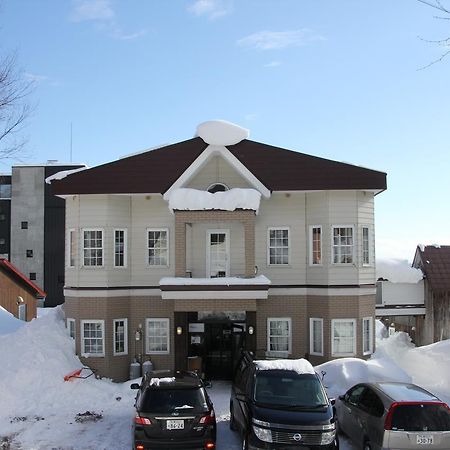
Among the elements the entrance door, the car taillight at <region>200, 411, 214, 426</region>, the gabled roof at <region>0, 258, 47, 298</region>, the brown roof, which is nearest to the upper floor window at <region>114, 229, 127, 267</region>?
the brown roof

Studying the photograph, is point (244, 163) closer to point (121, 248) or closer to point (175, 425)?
point (121, 248)

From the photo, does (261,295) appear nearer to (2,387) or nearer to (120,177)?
(120,177)

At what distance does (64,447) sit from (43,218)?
50.5 metres

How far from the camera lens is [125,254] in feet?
72.3

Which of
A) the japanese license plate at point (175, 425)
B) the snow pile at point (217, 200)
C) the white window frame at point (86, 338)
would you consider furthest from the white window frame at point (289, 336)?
the japanese license plate at point (175, 425)

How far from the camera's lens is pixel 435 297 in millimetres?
27031

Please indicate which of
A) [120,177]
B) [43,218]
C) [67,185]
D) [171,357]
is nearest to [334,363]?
[171,357]

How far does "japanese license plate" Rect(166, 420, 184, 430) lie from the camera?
37.0ft

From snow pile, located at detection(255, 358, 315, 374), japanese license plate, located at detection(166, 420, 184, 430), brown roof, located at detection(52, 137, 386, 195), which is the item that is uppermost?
brown roof, located at detection(52, 137, 386, 195)

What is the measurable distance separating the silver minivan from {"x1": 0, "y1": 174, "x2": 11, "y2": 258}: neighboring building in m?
55.4

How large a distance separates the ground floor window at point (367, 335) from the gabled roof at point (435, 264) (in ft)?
22.1

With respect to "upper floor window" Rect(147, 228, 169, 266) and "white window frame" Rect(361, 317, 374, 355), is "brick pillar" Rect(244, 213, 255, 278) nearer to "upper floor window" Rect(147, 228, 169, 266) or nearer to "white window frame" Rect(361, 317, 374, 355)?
"upper floor window" Rect(147, 228, 169, 266)

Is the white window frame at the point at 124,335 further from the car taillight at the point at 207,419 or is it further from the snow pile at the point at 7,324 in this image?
the car taillight at the point at 207,419

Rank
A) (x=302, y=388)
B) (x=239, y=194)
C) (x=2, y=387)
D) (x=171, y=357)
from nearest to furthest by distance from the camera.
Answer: (x=302, y=388) < (x=2, y=387) < (x=239, y=194) < (x=171, y=357)
